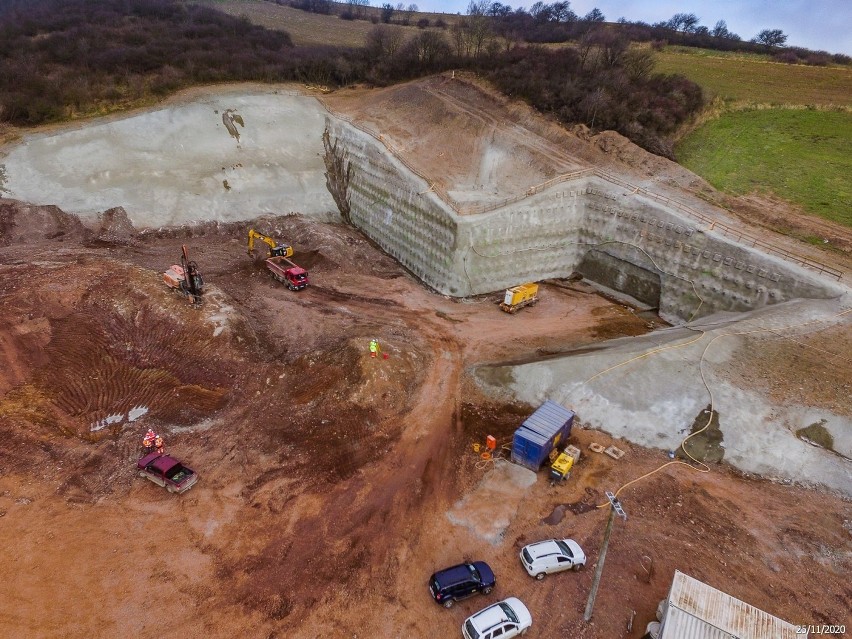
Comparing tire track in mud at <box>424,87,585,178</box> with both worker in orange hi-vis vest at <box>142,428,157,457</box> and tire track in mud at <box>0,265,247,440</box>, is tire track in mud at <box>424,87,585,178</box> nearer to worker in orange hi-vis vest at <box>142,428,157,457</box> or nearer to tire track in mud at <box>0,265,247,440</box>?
tire track in mud at <box>0,265,247,440</box>

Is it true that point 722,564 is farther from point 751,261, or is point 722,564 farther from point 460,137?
point 460,137

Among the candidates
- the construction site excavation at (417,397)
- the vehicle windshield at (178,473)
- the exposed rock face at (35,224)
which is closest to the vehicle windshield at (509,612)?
the construction site excavation at (417,397)

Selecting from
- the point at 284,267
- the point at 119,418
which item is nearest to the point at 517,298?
the point at 284,267

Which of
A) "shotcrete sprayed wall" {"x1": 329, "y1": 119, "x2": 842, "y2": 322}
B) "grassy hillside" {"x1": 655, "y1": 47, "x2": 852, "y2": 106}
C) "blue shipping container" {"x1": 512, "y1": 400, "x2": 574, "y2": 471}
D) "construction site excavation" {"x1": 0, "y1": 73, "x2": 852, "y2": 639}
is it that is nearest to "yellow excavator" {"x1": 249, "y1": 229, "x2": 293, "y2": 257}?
"construction site excavation" {"x1": 0, "y1": 73, "x2": 852, "y2": 639}

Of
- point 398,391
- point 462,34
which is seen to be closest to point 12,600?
point 398,391

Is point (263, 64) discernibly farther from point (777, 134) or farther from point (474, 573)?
point (474, 573)

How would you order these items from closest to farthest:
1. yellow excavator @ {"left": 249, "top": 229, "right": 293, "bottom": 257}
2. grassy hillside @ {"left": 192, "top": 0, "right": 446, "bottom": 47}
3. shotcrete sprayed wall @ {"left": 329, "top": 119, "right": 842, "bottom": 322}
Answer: shotcrete sprayed wall @ {"left": 329, "top": 119, "right": 842, "bottom": 322}, yellow excavator @ {"left": 249, "top": 229, "right": 293, "bottom": 257}, grassy hillside @ {"left": 192, "top": 0, "right": 446, "bottom": 47}

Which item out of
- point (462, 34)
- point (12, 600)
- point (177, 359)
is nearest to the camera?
point (12, 600)
